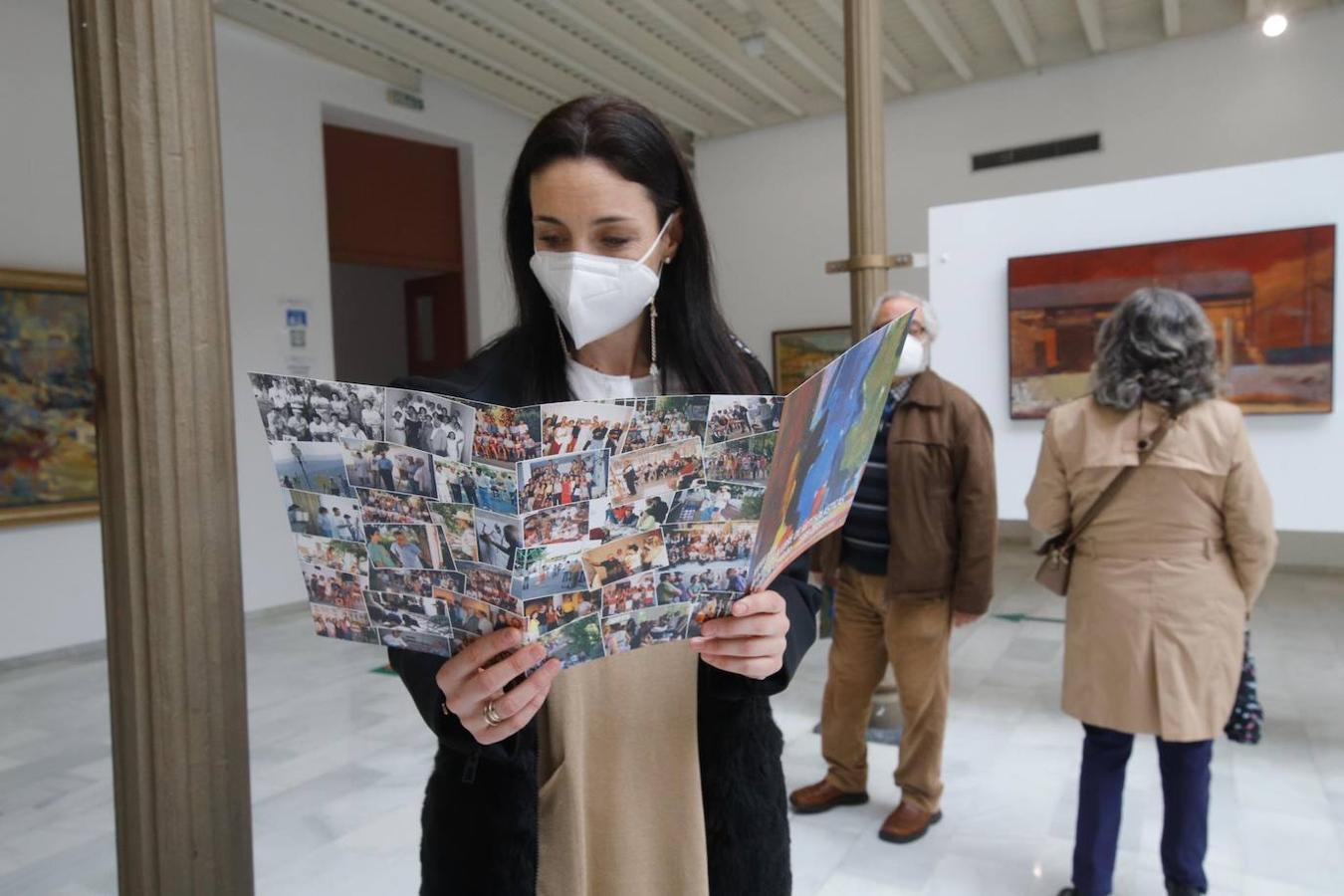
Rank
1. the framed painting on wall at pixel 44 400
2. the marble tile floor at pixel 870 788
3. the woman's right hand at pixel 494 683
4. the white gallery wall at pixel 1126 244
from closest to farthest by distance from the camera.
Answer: the woman's right hand at pixel 494 683 → the marble tile floor at pixel 870 788 → the white gallery wall at pixel 1126 244 → the framed painting on wall at pixel 44 400

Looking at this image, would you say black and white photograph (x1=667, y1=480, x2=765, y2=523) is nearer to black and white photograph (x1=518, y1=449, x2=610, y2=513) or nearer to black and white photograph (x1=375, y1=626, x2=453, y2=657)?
black and white photograph (x1=518, y1=449, x2=610, y2=513)

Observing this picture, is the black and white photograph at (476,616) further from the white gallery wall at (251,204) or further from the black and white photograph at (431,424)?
the white gallery wall at (251,204)

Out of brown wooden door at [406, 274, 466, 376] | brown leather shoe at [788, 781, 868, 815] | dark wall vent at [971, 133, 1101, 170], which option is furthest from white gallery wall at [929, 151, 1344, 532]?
brown wooden door at [406, 274, 466, 376]

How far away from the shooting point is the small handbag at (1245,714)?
94.4 inches

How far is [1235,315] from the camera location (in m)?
4.16

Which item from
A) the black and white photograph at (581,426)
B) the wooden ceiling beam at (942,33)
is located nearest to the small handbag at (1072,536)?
the black and white photograph at (581,426)

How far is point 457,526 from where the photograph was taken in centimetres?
81

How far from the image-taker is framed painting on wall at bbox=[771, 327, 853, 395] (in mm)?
8445

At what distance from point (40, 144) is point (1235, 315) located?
22.3 feet

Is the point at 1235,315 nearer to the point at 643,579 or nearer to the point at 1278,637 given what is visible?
the point at 1278,637

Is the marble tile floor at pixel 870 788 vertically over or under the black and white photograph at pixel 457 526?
under

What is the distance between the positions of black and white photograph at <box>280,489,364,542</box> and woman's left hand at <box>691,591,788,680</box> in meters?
0.38

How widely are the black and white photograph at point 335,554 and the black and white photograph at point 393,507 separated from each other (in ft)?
0.14

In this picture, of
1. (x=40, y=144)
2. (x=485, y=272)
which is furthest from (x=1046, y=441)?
(x=485, y=272)
